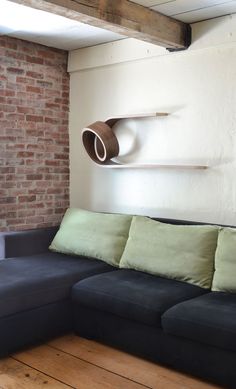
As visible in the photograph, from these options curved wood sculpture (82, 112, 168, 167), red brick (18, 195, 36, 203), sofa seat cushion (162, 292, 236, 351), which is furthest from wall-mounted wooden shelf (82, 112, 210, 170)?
sofa seat cushion (162, 292, 236, 351)

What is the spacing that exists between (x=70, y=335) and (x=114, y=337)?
42 centimetres

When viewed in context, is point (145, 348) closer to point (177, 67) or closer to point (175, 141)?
point (175, 141)

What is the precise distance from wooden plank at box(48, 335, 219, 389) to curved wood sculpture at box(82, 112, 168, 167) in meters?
1.56

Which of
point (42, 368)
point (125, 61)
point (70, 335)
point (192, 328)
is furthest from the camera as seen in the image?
point (125, 61)

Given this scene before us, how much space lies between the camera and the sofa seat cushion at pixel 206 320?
2459mm

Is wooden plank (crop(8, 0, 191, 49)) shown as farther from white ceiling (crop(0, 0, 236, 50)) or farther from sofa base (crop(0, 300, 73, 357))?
sofa base (crop(0, 300, 73, 357))

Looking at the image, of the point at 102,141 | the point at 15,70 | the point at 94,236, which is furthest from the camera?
the point at 15,70

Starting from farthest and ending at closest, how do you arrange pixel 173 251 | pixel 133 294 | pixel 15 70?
pixel 15 70 < pixel 173 251 < pixel 133 294

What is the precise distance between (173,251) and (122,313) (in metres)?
0.59

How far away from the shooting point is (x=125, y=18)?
10.2ft

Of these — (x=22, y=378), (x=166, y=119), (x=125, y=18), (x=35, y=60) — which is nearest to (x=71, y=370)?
(x=22, y=378)

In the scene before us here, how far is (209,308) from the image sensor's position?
2629 mm

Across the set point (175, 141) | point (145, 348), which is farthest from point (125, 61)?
point (145, 348)

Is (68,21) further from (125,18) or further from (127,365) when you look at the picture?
(127,365)
